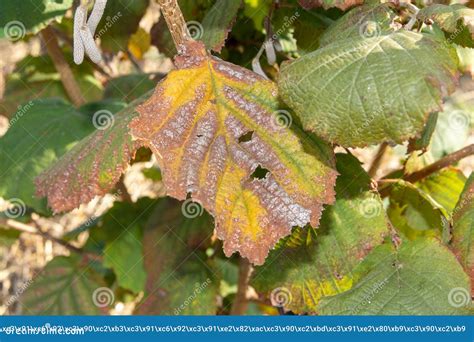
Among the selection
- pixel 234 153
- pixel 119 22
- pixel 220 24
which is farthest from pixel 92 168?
pixel 119 22

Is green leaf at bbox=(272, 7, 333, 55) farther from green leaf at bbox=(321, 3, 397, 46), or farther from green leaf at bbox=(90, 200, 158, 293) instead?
green leaf at bbox=(90, 200, 158, 293)

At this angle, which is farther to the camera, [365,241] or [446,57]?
[365,241]

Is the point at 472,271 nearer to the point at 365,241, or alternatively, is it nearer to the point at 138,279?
the point at 365,241

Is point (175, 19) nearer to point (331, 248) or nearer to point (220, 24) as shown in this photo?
point (220, 24)

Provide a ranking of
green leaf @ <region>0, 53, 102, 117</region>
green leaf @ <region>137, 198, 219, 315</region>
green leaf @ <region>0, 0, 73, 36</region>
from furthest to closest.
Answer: green leaf @ <region>0, 53, 102, 117</region> < green leaf @ <region>137, 198, 219, 315</region> < green leaf @ <region>0, 0, 73, 36</region>

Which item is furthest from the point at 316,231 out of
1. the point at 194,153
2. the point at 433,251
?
the point at 194,153

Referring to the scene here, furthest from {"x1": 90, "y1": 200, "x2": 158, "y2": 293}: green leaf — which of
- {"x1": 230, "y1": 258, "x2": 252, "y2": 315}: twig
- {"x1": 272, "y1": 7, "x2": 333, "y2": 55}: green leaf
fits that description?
{"x1": 272, "y1": 7, "x2": 333, "y2": 55}: green leaf

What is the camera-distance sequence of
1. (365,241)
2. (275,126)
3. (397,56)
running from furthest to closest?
(365,241), (275,126), (397,56)
